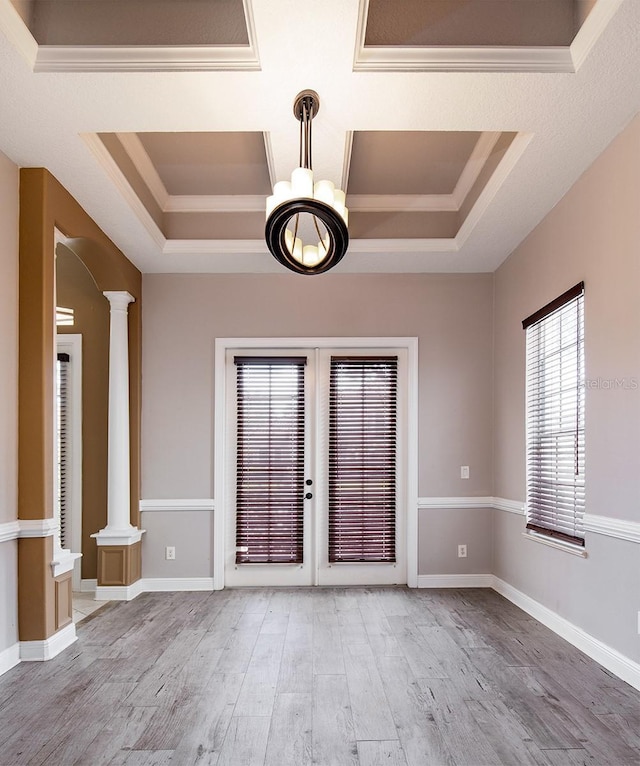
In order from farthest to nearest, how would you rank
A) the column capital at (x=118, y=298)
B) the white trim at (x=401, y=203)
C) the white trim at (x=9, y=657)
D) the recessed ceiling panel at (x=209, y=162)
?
the column capital at (x=118, y=298) < the white trim at (x=401, y=203) < the recessed ceiling panel at (x=209, y=162) < the white trim at (x=9, y=657)

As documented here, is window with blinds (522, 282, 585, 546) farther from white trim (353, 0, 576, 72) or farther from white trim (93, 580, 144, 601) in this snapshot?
white trim (93, 580, 144, 601)

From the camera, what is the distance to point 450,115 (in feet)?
10.7

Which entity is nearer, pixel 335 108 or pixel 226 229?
pixel 335 108

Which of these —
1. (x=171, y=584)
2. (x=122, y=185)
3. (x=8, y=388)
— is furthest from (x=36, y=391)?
(x=171, y=584)

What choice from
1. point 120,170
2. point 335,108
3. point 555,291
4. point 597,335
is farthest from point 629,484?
point 120,170

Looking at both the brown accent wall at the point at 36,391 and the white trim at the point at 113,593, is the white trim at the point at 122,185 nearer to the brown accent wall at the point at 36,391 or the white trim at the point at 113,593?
the brown accent wall at the point at 36,391

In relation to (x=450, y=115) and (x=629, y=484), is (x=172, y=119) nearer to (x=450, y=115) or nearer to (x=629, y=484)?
(x=450, y=115)

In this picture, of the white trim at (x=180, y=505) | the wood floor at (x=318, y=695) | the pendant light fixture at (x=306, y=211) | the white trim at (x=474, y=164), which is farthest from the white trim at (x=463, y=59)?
the white trim at (x=180, y=505)

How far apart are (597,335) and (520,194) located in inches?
42.2

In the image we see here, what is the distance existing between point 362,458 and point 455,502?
0.91m

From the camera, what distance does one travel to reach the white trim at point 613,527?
10.7ft

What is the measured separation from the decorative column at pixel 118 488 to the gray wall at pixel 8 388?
1.66 meters

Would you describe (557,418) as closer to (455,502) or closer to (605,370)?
(605,370)

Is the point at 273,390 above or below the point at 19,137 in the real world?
below
